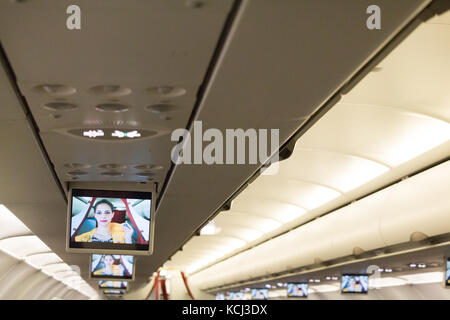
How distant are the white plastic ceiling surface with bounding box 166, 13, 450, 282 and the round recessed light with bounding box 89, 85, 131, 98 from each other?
10.3ft

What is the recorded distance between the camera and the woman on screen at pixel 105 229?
1043 cm

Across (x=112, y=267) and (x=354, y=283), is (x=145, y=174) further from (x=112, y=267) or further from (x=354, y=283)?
(x=354, y=283)

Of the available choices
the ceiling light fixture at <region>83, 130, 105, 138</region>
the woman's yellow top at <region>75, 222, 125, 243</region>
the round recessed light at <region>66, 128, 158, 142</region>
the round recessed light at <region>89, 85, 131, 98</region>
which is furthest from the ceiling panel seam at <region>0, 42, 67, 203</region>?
the woman's yellow top at <region>75, 222, 125, 243</region>

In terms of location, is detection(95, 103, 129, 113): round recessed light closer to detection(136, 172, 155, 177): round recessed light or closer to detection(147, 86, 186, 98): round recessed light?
detection(147, 86, 186, 98): round recessed light

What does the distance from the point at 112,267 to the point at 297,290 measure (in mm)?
10565

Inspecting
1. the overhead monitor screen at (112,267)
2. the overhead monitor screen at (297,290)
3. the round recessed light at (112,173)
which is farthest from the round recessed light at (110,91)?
the overhead monitor screen at (297,290)

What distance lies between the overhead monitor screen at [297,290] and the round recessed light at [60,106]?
20.5 metres

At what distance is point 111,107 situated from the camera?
6.95 metres

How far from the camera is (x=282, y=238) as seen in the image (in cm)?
1923

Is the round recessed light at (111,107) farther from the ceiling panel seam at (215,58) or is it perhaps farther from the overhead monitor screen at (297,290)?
the overhead monitor screen at (297,290)

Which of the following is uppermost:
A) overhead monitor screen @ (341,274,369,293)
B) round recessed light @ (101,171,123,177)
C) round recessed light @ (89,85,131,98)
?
round recessed light @ (89,85,131,98)

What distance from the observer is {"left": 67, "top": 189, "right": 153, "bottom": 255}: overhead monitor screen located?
1041cm

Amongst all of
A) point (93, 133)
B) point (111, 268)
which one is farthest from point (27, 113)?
point (111, 268)
